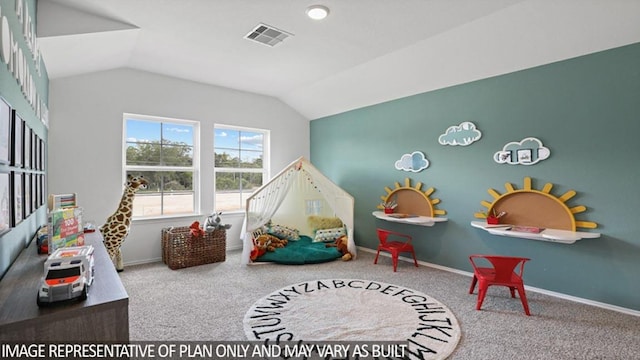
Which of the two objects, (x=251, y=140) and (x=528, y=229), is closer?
(x=528, y=229)

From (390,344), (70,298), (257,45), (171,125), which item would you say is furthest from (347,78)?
(70,298)

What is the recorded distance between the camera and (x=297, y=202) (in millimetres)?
5398

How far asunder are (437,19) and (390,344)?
2844mm

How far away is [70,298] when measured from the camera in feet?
4.25

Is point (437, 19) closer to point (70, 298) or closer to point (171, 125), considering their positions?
point (70, 298)

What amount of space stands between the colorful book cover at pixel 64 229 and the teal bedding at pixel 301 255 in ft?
7.83

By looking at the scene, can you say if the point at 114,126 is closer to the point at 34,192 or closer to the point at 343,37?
the point at 34,192

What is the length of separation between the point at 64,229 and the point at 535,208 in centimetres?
427

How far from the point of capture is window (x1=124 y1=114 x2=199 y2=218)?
4445 millimetres

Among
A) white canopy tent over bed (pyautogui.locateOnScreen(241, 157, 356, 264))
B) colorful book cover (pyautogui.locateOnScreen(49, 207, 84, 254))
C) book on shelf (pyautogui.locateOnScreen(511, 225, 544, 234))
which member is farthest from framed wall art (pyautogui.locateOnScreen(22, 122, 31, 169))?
book on shelf (pyautogui.locateOnScreen(511, 225, 544, 234))

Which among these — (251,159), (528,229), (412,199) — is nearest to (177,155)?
(251,159)

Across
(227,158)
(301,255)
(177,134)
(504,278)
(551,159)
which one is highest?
(177,134)

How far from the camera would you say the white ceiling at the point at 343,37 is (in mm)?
2653

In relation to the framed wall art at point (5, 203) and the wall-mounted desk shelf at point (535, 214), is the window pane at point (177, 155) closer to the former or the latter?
the framed wall art at point (5, 203)
